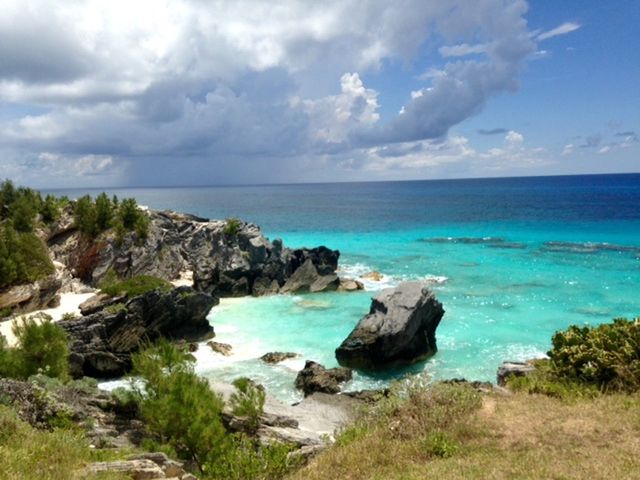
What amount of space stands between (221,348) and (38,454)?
72.9 ft

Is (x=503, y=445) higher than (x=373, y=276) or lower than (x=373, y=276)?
higher

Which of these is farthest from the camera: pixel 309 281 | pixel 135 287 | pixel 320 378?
A: pixel 309 281

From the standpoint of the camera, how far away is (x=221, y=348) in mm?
32000

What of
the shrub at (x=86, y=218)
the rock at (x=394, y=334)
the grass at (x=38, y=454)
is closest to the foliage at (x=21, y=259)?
the shrub at (x=86, y=218)

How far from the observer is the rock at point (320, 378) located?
2491 centimetres

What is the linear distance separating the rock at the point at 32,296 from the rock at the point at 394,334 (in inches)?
936

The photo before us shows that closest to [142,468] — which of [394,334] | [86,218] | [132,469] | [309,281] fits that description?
[132,469]

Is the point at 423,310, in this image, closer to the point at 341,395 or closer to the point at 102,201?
the point at 341,395

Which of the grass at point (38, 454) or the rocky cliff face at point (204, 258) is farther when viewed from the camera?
the rocky cliff face at point (204, 258)

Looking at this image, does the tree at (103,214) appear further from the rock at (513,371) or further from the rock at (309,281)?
the rock at (513,371)

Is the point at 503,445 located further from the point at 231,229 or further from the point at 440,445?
the point at 231,229

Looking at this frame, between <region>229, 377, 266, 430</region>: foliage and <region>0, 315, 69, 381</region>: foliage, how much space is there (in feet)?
24.9

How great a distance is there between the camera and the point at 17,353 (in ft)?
62.8

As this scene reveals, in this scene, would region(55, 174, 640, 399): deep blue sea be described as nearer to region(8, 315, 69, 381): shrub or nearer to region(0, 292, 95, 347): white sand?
region(8, 315, 69, 381): shrub
